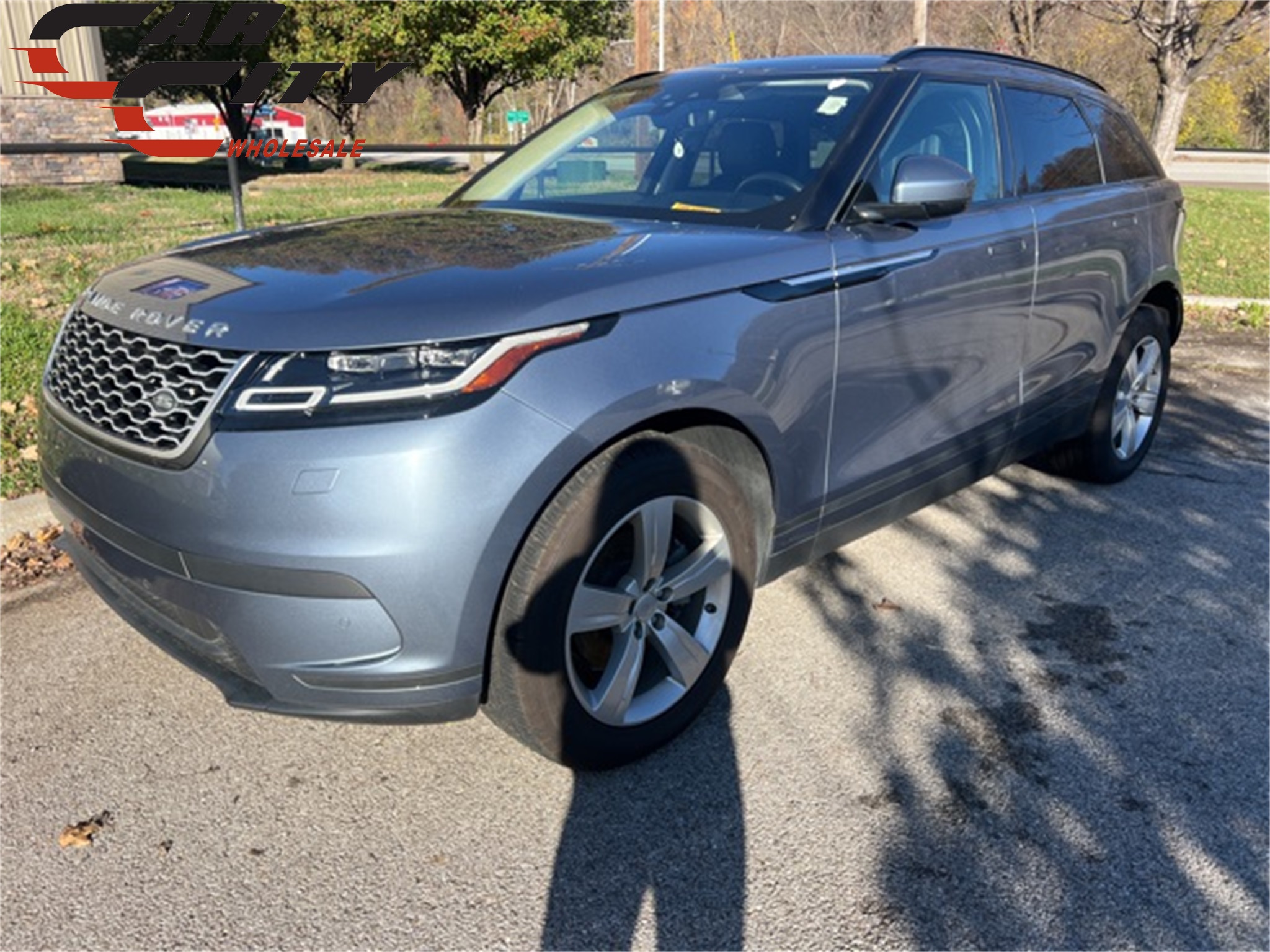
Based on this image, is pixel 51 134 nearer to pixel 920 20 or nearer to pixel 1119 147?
pixel 920 20

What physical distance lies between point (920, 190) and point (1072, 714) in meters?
1.61

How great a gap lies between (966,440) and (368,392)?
2340 mm

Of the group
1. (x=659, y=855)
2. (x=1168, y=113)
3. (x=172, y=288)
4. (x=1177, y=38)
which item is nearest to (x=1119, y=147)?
(x=659, y=855)

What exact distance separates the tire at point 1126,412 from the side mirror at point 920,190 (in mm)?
1835

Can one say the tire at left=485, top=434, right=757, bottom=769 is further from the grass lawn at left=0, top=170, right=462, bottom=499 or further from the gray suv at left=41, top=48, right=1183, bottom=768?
the grass lawn at left=0, top=170, right=462, bottom=499

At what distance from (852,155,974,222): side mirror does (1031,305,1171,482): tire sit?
6.02ft

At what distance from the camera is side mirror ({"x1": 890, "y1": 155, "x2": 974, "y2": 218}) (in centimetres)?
309

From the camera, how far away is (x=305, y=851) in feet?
8.11

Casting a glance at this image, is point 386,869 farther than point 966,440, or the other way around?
point 966,440

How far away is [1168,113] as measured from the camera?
11.5 m

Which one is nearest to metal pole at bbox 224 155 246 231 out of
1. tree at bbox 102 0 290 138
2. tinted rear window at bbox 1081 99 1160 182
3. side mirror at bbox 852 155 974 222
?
side mirror at bbox 852 155 974 222

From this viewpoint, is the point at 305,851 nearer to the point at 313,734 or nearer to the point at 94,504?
the point at 313,734

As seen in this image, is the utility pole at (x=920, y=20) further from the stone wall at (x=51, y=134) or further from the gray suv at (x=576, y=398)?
the stone wall at (x=51, y=134)

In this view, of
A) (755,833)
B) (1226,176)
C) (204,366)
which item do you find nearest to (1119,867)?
(755,833)
